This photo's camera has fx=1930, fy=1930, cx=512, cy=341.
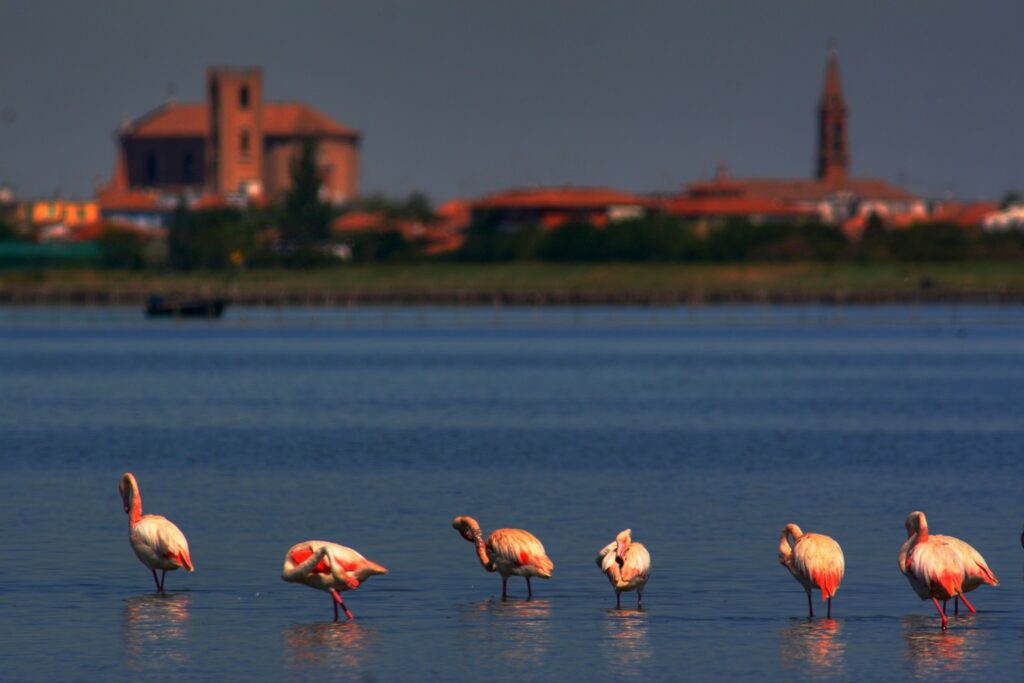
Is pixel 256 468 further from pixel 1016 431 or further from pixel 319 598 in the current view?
pixel 1016 431

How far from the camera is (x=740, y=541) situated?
2858cm

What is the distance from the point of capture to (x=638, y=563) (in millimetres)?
21750

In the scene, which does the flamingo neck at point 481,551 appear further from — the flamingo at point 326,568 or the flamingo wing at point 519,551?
the flamingo at point 326,568

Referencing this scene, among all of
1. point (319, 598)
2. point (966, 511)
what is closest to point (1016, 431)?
point (966, 511)

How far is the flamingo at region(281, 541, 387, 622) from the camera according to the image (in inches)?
819

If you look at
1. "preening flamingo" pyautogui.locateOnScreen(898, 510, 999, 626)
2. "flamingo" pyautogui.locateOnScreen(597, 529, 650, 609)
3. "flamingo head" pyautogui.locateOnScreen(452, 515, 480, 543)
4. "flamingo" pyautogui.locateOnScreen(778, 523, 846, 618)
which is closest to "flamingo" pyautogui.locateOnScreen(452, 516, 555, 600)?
"flamingo head" pyautogui.locateOnScreen(452, 515, 480, 543)

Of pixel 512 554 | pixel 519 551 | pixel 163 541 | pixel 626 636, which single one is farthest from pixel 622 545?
pixel 163 541

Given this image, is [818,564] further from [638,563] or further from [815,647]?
[638,563]

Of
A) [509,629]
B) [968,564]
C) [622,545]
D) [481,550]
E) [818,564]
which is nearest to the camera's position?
[968,564]

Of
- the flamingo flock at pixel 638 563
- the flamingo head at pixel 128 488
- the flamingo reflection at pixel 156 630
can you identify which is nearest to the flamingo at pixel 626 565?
the flamingo flock at pixel 638 563

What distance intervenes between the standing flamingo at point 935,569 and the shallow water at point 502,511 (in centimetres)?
49

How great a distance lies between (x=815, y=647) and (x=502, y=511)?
45.3 ft

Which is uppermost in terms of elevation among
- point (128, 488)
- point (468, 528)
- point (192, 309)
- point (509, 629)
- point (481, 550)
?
point (128, 488)

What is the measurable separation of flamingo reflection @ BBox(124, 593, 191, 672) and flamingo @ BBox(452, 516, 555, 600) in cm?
354
